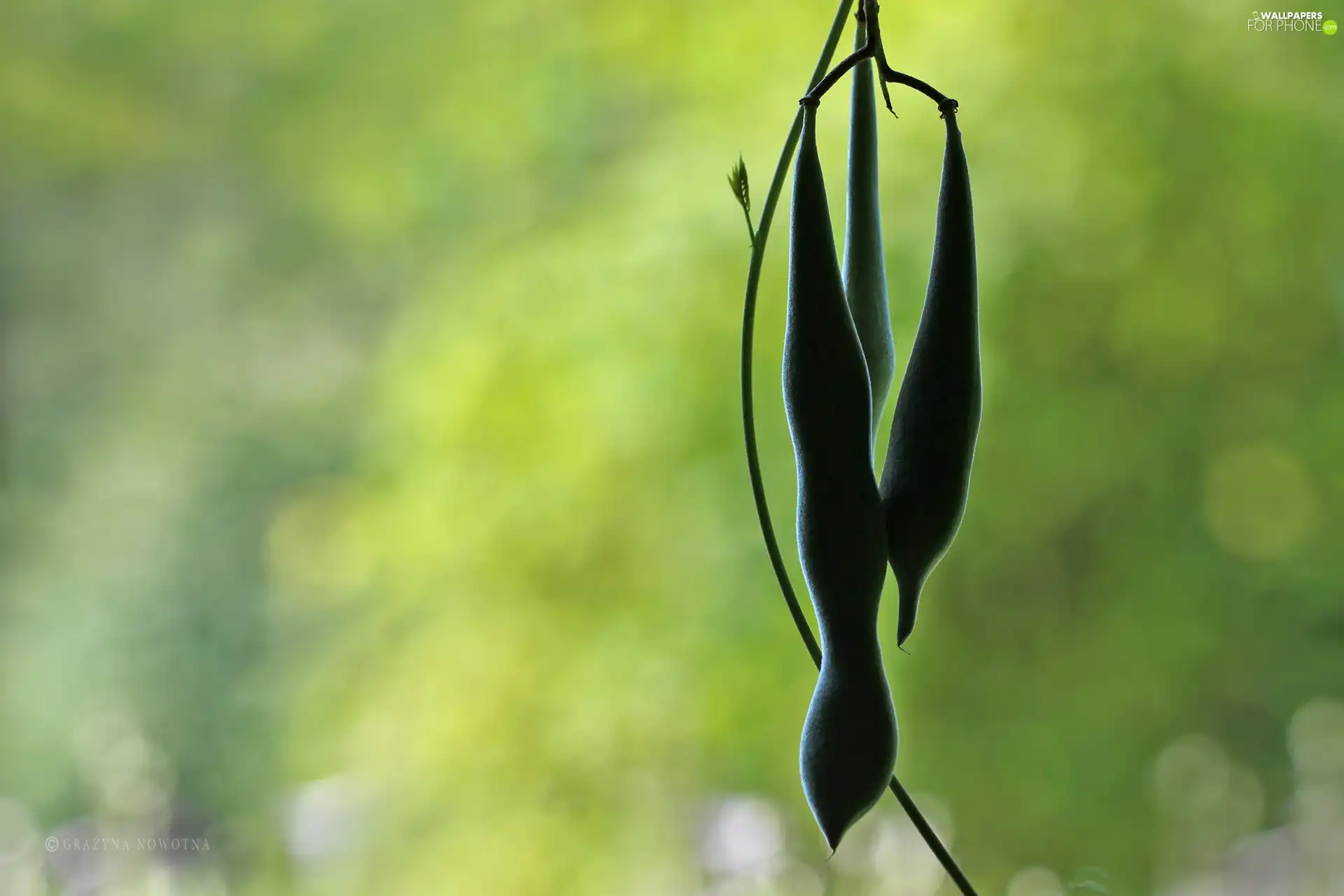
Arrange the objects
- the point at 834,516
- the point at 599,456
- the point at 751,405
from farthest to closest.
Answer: the point at 599,456
the point at 751,405
the point at 834,516

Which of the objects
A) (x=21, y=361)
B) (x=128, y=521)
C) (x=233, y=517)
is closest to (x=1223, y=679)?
(x=233, y=517)

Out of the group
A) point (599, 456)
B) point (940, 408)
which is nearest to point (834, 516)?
point (940, 408)

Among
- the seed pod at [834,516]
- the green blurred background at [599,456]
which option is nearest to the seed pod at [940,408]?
the seed pod at [834,516]

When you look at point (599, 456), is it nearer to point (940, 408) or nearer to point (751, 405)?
point (751, 405)

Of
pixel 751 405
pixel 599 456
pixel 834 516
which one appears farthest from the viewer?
pixel 599 456

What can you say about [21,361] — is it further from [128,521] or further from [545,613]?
[545,613]

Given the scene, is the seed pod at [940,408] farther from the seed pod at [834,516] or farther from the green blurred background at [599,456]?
the green blurred background at [599,456]

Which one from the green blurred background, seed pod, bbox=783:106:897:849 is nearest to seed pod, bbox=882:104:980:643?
seed pod, bbox=783:106:897:849

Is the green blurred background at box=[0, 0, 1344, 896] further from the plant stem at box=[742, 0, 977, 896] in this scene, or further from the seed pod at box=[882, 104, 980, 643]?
the seed pod at box=[882, 104, 980, 643]
